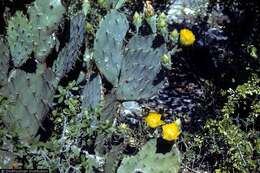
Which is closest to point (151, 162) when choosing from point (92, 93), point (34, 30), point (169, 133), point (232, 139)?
point (169, 133)

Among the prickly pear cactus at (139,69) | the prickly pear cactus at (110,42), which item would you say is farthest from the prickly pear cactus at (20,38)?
the prickly pear cactus at (139,69)

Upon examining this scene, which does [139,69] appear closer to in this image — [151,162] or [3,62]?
[151,162]

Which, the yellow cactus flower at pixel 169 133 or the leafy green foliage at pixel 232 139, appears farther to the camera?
the leafy green foliage at pixel 232 139

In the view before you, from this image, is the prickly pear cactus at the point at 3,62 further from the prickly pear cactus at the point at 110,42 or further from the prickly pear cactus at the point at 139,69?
the prickly pear cactus at the point at 139,69

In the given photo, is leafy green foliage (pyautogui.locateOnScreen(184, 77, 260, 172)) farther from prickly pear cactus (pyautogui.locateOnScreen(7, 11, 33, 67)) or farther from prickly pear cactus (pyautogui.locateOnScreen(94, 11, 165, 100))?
prickly pear cactus (pyautogui.locateOnScreen(7, 11, 33, 67))

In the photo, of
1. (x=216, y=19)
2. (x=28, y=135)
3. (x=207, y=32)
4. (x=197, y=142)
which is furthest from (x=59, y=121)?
(x=216, y=19)

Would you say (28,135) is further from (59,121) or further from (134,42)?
(134,42)
